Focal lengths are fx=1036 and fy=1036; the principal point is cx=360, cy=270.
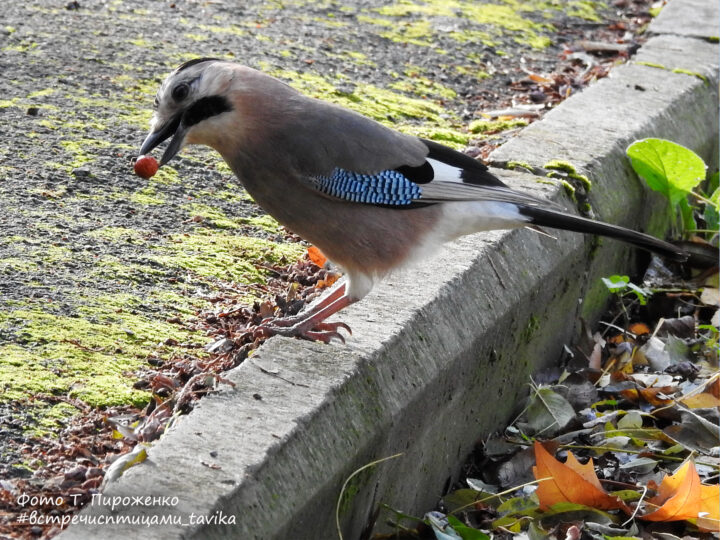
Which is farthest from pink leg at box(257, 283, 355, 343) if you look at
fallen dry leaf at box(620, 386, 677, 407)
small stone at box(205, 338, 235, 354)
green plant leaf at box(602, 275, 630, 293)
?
green plant leaf at box(602, 275, 630, 293)

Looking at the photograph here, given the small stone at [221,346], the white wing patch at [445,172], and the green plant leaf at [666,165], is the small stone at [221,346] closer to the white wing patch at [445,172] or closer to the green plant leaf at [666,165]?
the white wing patch at [445,172]

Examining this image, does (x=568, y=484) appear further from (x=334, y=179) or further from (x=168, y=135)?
(x=168, y=135)

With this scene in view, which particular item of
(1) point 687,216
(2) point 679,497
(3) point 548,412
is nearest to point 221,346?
(3) point 548,412

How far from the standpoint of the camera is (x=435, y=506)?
3.54m

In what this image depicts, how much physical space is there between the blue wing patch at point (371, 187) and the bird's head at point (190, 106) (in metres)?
0.41

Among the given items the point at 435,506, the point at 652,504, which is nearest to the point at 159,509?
the point at 435,506

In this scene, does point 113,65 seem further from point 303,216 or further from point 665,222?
point 665,222

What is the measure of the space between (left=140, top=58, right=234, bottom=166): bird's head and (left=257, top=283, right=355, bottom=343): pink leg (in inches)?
26.5

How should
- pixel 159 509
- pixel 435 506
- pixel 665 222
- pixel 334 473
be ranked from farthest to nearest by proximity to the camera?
1. pixel 665 222
2. pixel 435 506
3. pixel 334 473
4. pixel 159 509

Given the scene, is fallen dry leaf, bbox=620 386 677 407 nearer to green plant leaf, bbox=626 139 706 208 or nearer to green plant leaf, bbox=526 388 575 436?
green plant leaf, bbox=526 388 575 436

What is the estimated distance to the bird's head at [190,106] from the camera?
11.3 ft

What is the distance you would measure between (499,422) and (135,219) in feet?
5.50

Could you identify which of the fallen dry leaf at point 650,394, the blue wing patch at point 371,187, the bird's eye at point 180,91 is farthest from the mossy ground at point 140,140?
the fallen dry leaf at point 650,394

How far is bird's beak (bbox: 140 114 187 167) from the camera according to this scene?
347 cm
